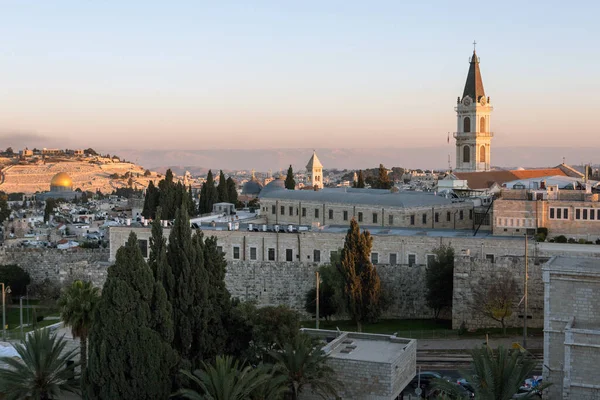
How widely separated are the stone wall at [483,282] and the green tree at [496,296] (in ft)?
0.38

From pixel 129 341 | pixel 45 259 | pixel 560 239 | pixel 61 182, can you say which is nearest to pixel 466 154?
pixel 560 239

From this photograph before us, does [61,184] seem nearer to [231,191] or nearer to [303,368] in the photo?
[231,191]

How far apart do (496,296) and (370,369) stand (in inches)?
422

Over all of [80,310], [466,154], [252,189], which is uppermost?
[466,154]

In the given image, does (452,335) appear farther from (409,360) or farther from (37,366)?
(37,366)

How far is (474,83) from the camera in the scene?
3108 inches

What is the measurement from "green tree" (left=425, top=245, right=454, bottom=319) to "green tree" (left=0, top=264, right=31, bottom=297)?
23104 mm

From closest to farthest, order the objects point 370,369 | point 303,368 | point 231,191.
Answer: point 303,368, point 370,369, point 231,191

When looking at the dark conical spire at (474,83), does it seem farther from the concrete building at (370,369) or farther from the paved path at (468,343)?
the concrete building at (370,369)

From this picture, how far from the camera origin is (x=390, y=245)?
3728 centimetres

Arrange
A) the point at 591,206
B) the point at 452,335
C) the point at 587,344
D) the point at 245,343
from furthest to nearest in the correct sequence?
the point at 591,206
the point at 452,335
the point at 245,343
the point at 587,344

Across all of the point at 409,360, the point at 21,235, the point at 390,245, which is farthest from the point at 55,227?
the point at 409,360

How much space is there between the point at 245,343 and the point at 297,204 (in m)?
25.2

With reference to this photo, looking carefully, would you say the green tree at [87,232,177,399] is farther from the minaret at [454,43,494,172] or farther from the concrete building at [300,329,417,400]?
the minaret at [454,43,494,172]
